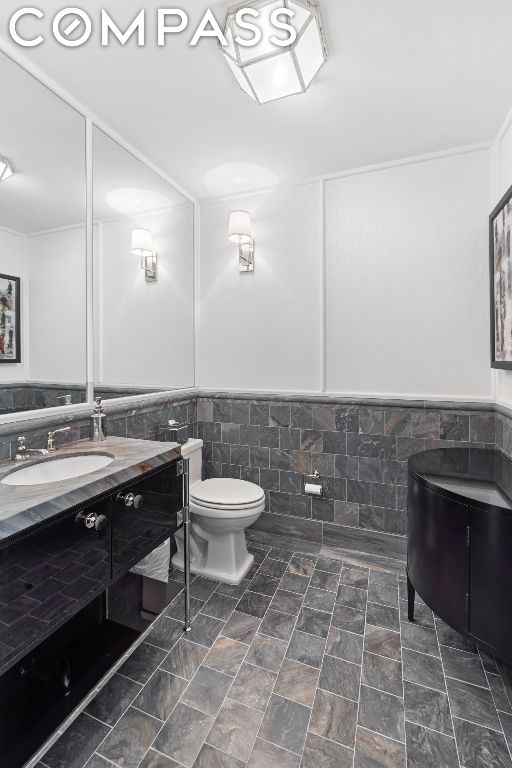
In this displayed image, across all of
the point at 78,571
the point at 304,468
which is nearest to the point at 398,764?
the point at 78,571

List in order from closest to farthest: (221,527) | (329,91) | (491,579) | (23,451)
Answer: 1. (491,579)
2. (23,451)
3. (329,91)
4. (221,527)

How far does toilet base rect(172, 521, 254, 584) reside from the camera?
2.06 metres

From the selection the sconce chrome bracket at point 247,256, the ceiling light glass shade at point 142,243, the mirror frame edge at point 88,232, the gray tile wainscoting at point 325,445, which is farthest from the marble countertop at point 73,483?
the sconce chrome bracket at point 247,256

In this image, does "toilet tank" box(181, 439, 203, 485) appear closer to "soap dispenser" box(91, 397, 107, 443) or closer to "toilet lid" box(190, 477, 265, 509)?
"toilet lid" box(190, 477, 265, 509)

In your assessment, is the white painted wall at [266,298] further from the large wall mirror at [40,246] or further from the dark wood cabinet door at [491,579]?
the dark wood cabinet door at [491,579]

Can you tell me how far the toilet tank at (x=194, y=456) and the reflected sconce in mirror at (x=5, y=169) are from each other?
1.66 meters

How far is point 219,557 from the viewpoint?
2092mm

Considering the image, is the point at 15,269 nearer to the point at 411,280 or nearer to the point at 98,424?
the point at 98,424

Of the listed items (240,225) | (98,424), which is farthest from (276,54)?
(98,424)

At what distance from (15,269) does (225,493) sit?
1.54 metres

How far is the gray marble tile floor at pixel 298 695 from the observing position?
114 centimetres

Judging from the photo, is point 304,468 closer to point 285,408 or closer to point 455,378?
point 285,408

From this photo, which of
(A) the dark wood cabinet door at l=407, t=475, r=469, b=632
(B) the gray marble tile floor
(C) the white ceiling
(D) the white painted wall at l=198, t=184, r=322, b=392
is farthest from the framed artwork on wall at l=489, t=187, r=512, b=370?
(B) the gray marble tile floor

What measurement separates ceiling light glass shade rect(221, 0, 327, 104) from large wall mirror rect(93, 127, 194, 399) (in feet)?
2.91
